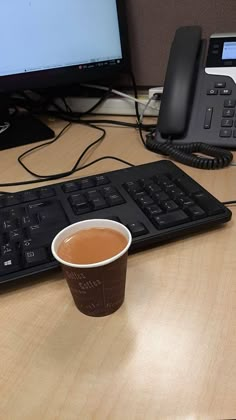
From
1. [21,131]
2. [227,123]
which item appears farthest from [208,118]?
[21,131]

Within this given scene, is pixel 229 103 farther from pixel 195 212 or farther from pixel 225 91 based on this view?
pixel 195 212

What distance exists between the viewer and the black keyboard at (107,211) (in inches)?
19.0

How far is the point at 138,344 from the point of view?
0.38m

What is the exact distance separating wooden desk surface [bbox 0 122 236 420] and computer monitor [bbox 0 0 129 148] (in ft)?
1.66

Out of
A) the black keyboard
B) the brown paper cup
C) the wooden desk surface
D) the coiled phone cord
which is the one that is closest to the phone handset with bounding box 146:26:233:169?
the coiled phone cord

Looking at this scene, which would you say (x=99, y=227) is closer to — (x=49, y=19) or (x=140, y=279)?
(x=140, y=279)

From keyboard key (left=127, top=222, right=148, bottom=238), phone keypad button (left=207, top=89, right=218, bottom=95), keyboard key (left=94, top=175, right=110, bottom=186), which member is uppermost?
phone keypad button (left=207, top=89, right=218, bottom=95)

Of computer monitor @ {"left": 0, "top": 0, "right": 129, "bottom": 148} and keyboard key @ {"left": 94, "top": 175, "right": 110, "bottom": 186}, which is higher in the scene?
computer monitor @ {"left": 0, "top": 0, "right": 129, "bottom": 148}

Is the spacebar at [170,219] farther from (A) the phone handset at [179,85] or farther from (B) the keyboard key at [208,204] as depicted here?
(A) the phone handset at [179,85]

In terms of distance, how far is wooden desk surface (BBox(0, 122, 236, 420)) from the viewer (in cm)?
33

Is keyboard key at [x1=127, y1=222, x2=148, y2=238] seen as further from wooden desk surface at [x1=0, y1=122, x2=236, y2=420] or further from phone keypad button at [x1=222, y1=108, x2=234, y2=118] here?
A: phone keypad button at [x1=222, y1=108, x2=234, y2=118]

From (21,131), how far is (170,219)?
1.73 ft

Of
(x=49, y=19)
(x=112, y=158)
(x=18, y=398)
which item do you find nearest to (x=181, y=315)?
(x=18, y=398)

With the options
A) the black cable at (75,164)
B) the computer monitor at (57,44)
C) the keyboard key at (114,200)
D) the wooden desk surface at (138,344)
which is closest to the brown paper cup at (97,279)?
the wooden desk surface at (138,344)
